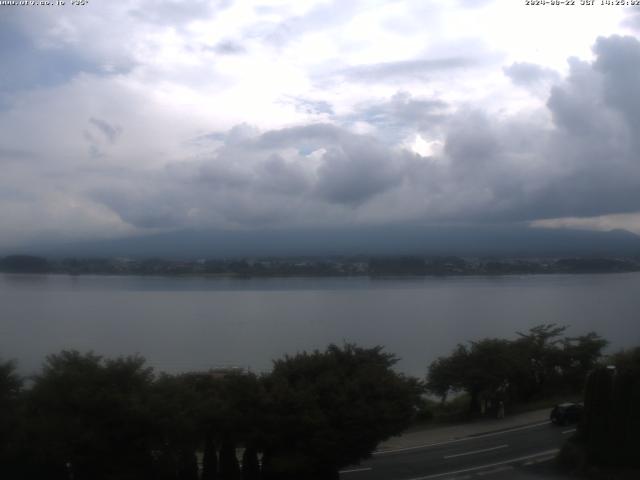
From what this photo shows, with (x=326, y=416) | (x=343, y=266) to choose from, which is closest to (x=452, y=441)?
(x=326, y=416)

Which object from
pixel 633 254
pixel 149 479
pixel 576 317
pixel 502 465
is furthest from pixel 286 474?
pixel 633 254

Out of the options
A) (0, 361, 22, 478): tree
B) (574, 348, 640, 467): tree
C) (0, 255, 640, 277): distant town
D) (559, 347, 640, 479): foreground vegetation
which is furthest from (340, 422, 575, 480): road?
(0, 255, 640, 277): distant town

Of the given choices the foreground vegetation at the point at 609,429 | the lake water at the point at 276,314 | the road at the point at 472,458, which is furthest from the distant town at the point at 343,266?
the foreground vegetation at the point at 609,429

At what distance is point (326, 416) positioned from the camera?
534 inches

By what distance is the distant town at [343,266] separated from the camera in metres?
65.1

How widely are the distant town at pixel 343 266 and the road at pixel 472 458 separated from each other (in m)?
45.1

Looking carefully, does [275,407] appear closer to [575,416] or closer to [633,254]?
[575,416]

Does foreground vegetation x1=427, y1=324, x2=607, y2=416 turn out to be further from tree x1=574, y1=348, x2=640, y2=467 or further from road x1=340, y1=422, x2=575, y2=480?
tree x1=574, y1=348, x2=640, y2=467

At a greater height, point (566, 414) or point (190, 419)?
point (190, 419)

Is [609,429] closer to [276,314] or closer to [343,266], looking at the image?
[276,314]

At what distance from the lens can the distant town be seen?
65.1 m

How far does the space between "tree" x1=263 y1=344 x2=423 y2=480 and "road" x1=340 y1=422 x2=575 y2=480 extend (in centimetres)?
183

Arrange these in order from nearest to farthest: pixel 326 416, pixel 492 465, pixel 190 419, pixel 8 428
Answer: pixel 8 428
pixel 190 419
pixel 326 416
pixel 492 465

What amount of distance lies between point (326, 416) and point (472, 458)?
505 cm
